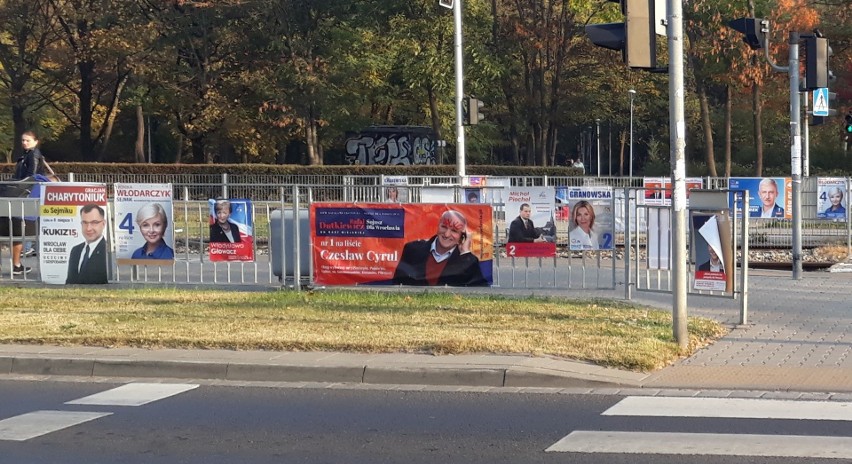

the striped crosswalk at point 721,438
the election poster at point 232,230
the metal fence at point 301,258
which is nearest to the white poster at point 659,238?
the metal fence at point 301,258

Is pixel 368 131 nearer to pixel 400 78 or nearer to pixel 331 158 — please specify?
pixel 400 78

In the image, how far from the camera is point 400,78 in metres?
51.2

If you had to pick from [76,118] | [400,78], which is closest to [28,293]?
[400,78]

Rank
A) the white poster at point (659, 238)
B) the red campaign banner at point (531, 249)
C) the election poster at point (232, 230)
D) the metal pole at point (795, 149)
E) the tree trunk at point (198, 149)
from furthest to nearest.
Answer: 1. the tree trunk at point (198, 149)
2. the metal pole at point (795, 149)
3. the election poster at point (232, 230)
4. the red campaign banner at point (531, 249)
5. the white poster at point (659, 238)

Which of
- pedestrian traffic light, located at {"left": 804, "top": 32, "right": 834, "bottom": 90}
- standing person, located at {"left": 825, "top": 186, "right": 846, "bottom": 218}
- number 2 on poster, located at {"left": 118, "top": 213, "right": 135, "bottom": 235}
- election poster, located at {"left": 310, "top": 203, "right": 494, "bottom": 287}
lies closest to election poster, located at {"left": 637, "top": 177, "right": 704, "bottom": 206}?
standing person, located at {"left": 825, "top": 186, "right": 846, "bottom": 218}

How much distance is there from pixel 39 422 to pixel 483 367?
3.76m

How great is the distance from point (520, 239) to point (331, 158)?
2079 inches

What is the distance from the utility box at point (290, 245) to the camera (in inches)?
582

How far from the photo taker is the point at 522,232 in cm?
1486

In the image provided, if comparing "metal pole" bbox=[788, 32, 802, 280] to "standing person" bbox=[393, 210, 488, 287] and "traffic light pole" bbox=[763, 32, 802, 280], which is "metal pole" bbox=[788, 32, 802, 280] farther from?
"standing person" bbox=[393, 210, 488, 287]

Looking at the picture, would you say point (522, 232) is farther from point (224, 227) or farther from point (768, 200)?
point (768, 200)

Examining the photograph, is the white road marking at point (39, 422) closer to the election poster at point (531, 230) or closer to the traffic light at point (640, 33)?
the traffic light at point (640, 33)

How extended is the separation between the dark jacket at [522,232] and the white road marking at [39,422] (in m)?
7.73

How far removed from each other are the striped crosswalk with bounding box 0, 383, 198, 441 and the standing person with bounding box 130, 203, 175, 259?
6064 millimetres
